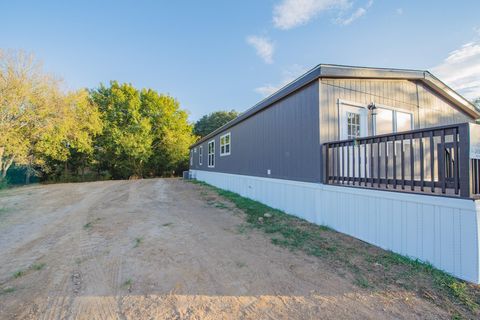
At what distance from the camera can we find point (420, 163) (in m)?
3.16

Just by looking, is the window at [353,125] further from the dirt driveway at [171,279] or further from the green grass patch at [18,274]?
the green grass patch at [18,274]

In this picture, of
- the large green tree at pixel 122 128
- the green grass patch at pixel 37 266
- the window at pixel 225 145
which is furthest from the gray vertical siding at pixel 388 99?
the large green tree at pixel 122 128

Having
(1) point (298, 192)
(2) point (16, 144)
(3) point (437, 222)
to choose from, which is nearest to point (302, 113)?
(1) point (298, 192)

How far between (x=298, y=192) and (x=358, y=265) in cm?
254

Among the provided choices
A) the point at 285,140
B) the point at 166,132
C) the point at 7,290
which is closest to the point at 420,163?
the point at 285,140

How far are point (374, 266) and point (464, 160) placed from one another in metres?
1.69

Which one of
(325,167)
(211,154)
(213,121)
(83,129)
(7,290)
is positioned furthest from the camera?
(213,121)

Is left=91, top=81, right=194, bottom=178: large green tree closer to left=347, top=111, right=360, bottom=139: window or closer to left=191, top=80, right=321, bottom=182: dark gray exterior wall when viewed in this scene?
left=191, top=80, right=321, bottom=182: dark gray exterior wall

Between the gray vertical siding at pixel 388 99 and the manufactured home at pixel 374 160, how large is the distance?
0.08ft

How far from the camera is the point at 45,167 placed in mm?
15711

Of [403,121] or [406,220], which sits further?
[403,121]

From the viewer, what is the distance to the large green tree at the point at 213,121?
29.1 meters

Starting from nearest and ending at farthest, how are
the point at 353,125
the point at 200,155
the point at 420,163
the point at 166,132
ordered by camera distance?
the point at 420,163, the point at 353,125, the point at 200,155, the point at 166,132

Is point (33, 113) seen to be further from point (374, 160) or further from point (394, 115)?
point (394, 115)
